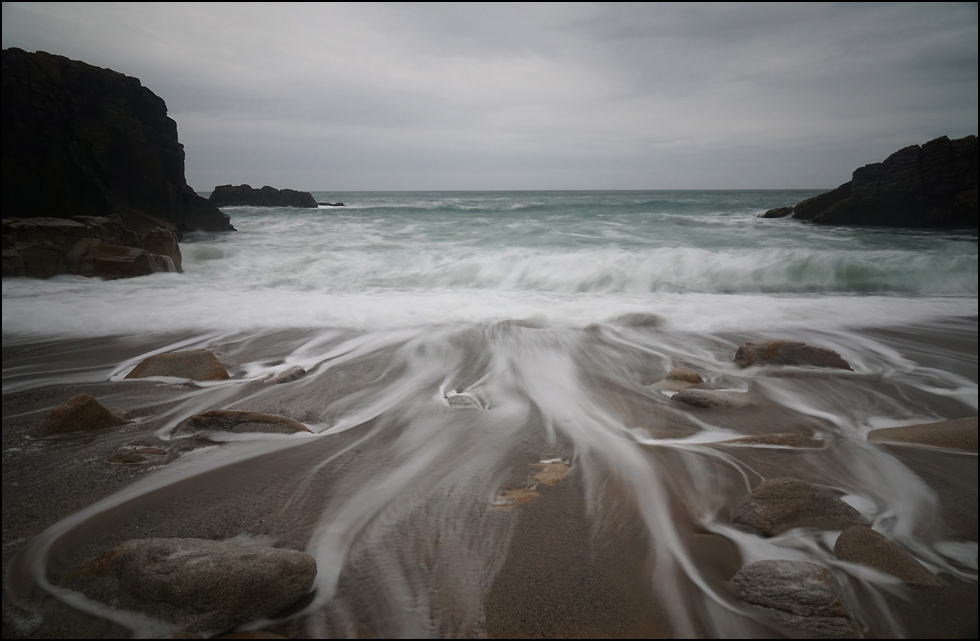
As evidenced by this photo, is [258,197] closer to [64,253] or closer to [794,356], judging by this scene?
[64,253]

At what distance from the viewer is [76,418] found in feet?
8.14

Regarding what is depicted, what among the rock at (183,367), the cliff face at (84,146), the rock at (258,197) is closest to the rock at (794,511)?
the rock at (183,367)

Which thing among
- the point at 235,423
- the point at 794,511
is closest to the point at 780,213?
the point at 794,511

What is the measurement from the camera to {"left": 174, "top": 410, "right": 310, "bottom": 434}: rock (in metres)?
2.54

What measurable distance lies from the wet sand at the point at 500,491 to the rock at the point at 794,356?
0.13 m

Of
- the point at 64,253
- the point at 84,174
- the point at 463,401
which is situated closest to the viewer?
the point at 463,401

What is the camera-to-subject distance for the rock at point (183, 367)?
3.40 meters

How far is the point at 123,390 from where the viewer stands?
10.5 ft

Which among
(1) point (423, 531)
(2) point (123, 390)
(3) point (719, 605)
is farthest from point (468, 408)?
(2) point (123, 390)

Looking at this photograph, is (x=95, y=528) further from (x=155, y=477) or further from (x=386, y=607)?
(x=386, y=607)

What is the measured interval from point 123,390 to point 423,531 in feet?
8.79

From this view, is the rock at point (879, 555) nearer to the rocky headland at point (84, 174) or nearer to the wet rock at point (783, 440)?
the wet rock at point (783, 440)

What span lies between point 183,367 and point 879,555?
4015 mm

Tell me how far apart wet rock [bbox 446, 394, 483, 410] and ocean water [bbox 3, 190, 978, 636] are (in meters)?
0.06
